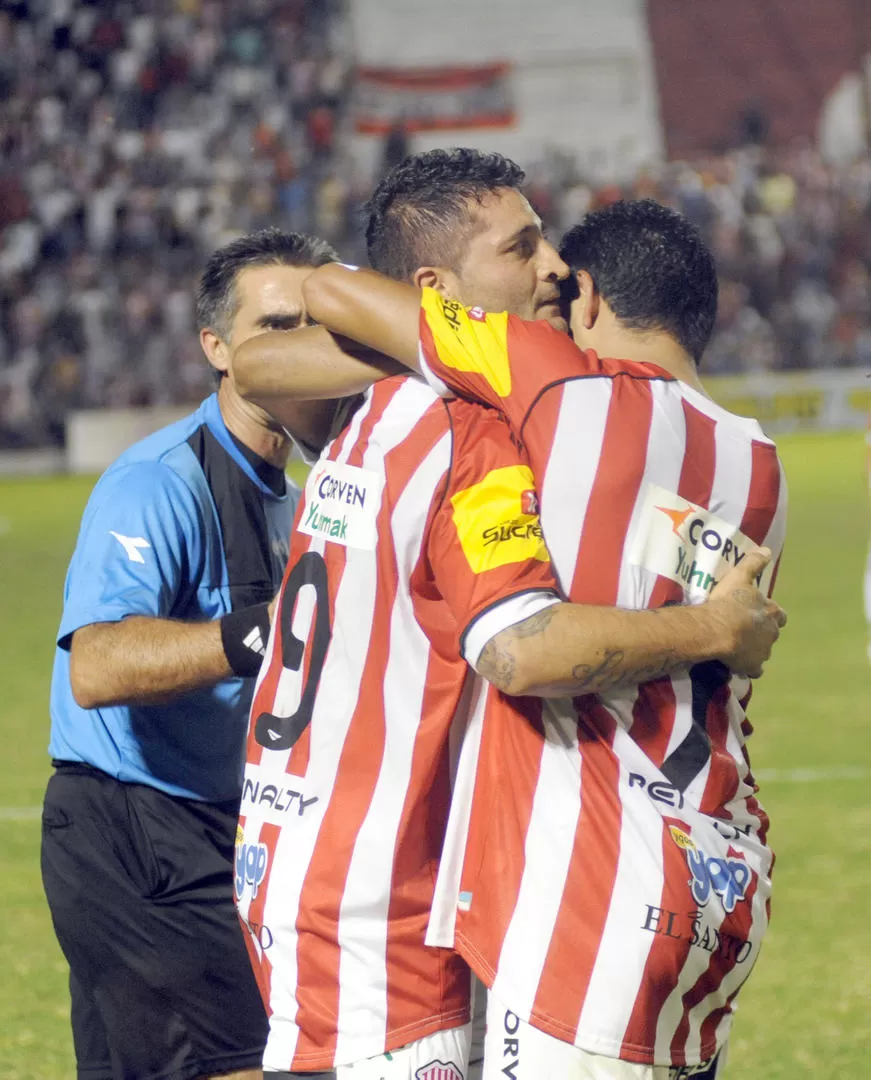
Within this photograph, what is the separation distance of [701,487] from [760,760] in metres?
6.10

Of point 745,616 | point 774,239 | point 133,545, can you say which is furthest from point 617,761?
point 774,239

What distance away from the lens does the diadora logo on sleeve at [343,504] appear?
7.55 feet

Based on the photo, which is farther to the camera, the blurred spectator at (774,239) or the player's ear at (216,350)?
the blurred spectator at (774,239)

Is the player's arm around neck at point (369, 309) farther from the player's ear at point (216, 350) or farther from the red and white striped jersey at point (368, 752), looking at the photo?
the player's ear at point (216, 350)

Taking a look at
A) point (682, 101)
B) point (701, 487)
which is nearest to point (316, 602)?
point (701, 487)

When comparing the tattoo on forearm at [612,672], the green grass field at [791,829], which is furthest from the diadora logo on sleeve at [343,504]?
the green grass field at [791,829]

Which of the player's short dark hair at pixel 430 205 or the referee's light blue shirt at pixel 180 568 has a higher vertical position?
the player's short dark hair at pixel 430 205

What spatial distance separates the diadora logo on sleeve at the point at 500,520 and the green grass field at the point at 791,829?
9.78ft

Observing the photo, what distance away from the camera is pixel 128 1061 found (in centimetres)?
330

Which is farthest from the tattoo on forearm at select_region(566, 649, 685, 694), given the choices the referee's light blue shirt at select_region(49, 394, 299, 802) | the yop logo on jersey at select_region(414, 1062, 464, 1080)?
the referee's light blue shirt at select_region(49, 394, 299, 802)

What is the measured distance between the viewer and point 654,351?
7.77 feet

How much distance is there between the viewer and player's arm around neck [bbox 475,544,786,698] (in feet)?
6.91

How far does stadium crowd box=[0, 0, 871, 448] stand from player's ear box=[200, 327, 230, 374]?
1879 centimetres

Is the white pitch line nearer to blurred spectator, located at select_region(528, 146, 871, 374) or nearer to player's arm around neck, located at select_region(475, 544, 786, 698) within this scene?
player's arm around neck, located at select_region(475, 544, 786, 698)
